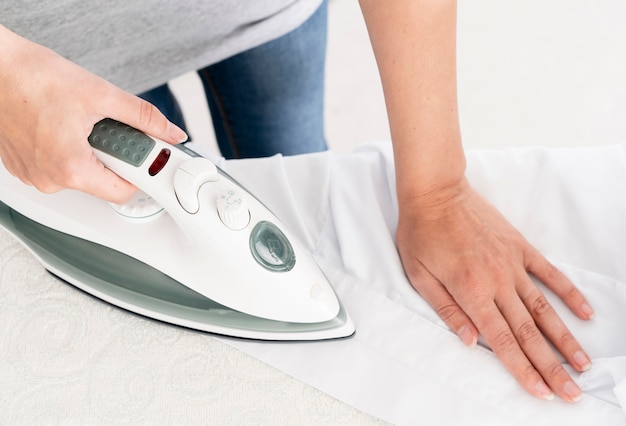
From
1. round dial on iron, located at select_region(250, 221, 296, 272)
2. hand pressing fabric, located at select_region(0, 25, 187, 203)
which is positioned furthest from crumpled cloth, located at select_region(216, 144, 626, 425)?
hand pressing fabric, located at select_region(0, 25, 187, 203)

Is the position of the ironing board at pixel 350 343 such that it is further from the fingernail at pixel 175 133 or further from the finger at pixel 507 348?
the fingernail at pixel 175 133

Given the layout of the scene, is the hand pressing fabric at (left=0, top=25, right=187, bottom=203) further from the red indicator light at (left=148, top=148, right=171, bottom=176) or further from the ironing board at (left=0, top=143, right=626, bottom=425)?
the ironing board at (left=0, top=143, right=626, bottom=425)

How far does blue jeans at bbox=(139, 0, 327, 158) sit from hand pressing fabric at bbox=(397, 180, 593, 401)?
1.27 feet

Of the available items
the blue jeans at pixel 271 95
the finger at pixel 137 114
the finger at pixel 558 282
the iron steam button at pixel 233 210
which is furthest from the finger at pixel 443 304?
the blue jeans at pixel 271 95

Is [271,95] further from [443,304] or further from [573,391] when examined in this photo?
[573,391]

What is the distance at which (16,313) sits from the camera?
843mm

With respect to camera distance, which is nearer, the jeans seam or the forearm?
the forearm

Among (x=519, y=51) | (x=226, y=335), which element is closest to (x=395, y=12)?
(x=226, y=335)

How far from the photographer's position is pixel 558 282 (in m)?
0.81

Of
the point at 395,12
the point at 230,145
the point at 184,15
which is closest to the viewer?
the point at 395,12

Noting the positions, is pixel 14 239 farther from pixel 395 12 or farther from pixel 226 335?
pixel 395 12

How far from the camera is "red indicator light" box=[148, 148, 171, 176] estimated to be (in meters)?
0.72

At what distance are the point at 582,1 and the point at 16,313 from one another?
1.77 m

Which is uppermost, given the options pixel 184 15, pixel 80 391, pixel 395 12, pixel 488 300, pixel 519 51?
pixel 395 12
